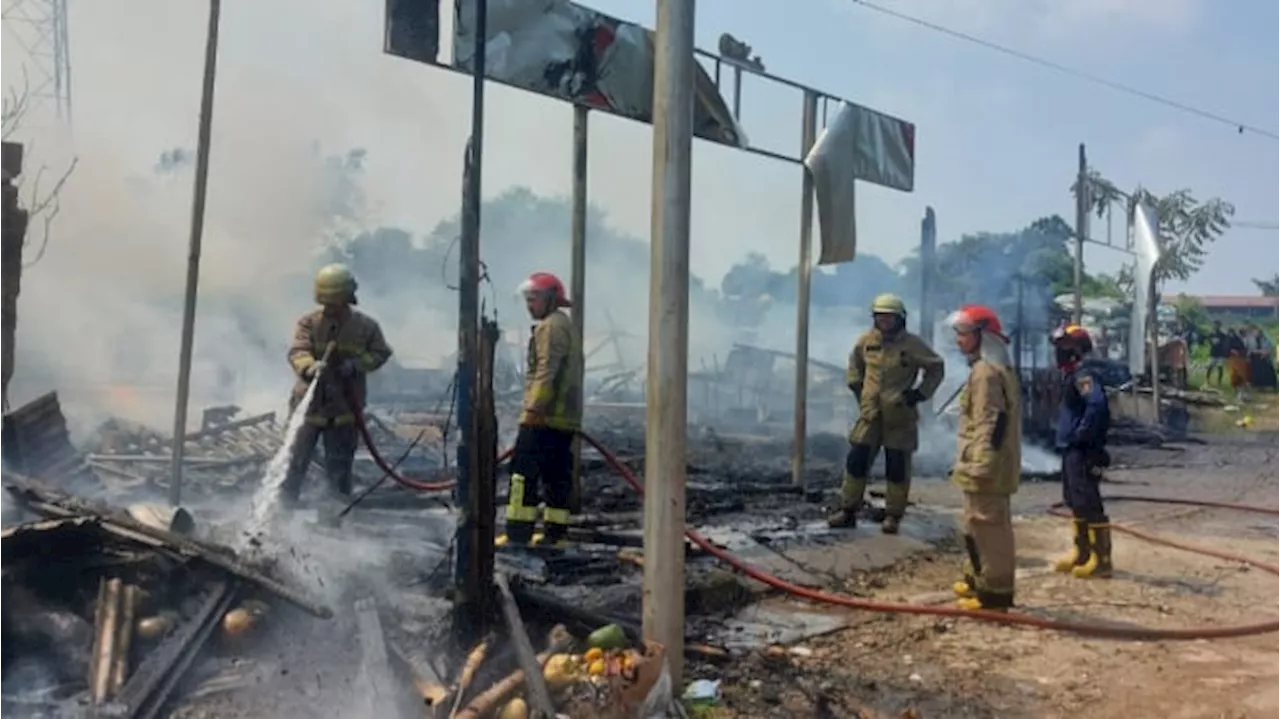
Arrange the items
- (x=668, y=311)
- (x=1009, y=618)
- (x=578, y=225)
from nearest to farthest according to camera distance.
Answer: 1. (x=668, y=311)
2. (x=1009, y=618)
3. (x=578, y=225)

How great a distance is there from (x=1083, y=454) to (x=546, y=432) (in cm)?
391

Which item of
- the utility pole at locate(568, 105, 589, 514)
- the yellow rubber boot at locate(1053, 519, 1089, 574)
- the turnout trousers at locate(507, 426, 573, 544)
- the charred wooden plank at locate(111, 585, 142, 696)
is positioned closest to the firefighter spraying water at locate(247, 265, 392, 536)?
the turnout trousers at locate(507, 426, 573, 544)

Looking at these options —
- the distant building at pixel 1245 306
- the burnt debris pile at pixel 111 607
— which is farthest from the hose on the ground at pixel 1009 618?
the distant building at pixel 1245 306

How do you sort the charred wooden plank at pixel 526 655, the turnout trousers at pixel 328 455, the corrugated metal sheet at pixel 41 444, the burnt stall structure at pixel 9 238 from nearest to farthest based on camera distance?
1. the charred wooden plank at pixel 526 655
2. the corrugated metal sheet at pixel 41 444
3. the burnt stall structure at pixel 9 238
4. the turnout trousers at pixel 328 455

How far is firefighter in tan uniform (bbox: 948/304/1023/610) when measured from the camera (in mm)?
7121

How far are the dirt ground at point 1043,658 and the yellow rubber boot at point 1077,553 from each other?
13 cm

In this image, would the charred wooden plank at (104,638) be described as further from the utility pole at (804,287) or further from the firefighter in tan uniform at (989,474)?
the utility pole at (804,287)

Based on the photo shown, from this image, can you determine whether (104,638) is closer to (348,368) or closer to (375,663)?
(375,663)

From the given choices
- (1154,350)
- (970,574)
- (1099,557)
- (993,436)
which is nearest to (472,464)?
(993,436)

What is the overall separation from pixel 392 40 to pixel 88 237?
40.4 ft

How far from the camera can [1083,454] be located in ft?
27.5

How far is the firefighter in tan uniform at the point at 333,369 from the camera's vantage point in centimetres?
825

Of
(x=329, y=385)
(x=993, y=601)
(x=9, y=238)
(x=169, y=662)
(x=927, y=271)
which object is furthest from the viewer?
(x=927, y=271)

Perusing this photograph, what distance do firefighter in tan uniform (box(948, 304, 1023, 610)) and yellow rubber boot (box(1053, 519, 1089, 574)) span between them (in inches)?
54.4
